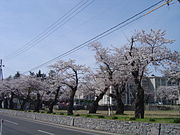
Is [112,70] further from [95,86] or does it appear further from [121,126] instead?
[121,126]

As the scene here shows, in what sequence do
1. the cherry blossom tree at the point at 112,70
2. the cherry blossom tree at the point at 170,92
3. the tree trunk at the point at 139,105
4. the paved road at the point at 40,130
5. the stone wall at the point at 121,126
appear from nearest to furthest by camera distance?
the stone wall at the point at 121,126 → the paved road at the point at 40,130 → the tree trunk at the point at 139,105 → the cherry blossom tree at the point at 112,70 → the cherry blossom tree at the point at 170,92

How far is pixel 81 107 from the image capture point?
53.2 m

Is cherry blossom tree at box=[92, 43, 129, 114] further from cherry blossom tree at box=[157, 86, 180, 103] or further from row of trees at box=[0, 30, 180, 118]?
cherry blossom tree at box=[157, 86, 180, 103]

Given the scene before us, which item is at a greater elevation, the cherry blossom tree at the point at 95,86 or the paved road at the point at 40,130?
the cherry blossom tree at the point at 95,86

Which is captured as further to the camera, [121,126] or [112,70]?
[112,70]

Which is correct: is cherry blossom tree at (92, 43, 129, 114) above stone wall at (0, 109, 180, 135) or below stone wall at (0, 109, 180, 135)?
above

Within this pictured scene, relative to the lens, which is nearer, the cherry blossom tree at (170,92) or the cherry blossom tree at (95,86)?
the cherry blossom tree at (95,86)

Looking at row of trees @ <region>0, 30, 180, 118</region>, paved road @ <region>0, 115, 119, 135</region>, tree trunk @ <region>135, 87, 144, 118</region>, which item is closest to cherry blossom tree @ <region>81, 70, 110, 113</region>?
row of trees @ <region>0, 30, 180, 118</region>

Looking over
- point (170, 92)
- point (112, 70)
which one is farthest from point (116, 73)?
point (170, 92)

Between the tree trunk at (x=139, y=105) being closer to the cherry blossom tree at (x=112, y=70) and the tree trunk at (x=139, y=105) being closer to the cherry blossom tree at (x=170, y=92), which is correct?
the cherry blossom tree at (x=112, y=70)

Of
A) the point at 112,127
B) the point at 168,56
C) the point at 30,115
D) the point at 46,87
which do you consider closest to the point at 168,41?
the point at 168,56

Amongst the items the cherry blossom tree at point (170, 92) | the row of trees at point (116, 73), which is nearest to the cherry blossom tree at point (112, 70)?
the row of trees at point (116, 73)

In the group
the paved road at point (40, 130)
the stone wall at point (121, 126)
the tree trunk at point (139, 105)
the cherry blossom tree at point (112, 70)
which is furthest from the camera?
the cherry blossom tree at point (112, 70)

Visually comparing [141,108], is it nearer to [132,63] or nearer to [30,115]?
[132,63]
